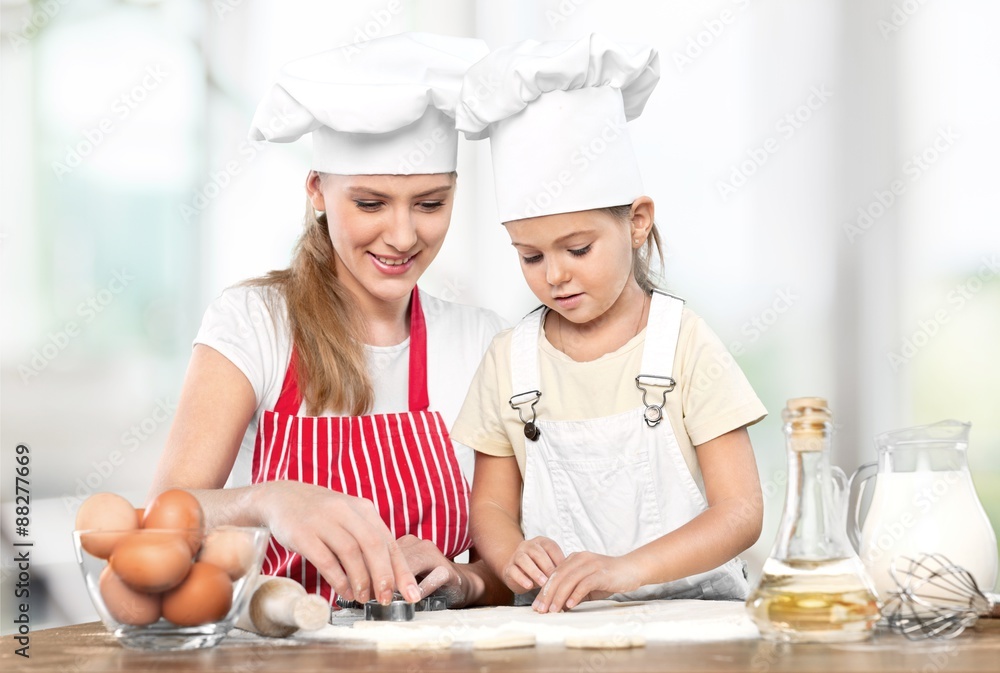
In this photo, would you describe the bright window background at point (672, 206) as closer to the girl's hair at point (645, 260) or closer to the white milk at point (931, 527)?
the girl's hair at point (645, 260)

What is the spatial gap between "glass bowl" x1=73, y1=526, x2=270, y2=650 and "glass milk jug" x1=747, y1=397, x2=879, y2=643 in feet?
1.22

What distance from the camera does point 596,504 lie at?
48.6 inches

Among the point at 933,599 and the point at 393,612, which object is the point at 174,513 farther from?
the point at 933,599

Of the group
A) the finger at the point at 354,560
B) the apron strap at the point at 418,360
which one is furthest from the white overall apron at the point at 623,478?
the finger at the point at 354,560

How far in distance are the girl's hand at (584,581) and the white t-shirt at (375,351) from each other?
1.65 ft

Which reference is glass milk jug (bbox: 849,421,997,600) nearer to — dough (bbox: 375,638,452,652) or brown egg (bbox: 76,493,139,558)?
dough (bbox: 375,638,452,652)

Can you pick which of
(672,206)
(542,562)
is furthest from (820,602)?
(672,206)

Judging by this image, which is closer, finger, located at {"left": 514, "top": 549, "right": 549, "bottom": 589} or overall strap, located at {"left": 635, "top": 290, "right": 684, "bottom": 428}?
finger, located at {"left": 514, "top": 549, "right": 549, "bottom": 589}

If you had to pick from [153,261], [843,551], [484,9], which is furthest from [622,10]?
[843,551]

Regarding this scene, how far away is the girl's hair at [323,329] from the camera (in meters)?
1.39

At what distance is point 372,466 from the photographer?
1362 mm

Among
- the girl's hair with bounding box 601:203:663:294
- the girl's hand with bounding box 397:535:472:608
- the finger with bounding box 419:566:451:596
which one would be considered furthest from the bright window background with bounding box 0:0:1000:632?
the finger with bounding box 419:566:451:596

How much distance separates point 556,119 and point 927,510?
63cm

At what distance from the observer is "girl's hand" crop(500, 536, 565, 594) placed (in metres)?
1.04
